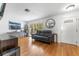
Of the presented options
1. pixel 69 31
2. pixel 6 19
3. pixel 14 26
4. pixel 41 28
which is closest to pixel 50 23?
pixel 41 28

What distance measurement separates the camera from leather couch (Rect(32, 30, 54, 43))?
148cm

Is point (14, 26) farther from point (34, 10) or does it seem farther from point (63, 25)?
point (63, 25)

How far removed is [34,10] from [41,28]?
0.38 m

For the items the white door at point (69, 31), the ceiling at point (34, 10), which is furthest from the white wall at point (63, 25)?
the ceiling at point (34, 10)

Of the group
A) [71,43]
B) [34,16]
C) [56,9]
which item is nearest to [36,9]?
[34,16]

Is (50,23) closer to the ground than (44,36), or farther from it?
farther from it

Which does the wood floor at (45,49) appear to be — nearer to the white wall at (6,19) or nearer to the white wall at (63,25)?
the white wall at (63,25)

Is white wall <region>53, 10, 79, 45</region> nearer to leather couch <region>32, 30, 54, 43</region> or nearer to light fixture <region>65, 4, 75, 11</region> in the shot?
light fixture <region>65, 4, 75, 11</region>

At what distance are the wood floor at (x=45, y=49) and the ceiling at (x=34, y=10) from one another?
470mm

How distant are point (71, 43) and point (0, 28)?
1.35m

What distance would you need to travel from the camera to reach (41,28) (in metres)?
1.50

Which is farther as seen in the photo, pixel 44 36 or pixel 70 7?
pixel 44 36

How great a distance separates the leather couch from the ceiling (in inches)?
12.5

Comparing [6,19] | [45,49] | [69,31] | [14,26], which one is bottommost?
[45,49]
